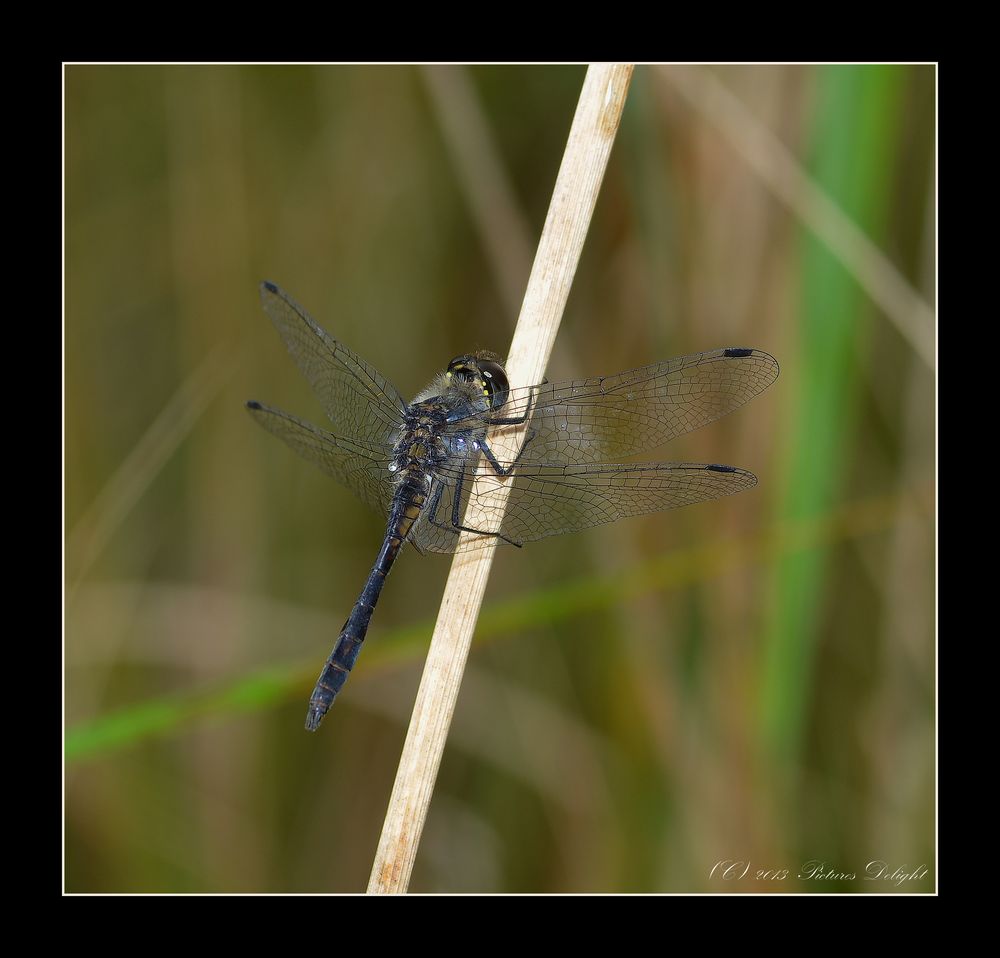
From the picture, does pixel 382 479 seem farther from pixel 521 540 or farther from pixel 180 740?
pixel 180 740

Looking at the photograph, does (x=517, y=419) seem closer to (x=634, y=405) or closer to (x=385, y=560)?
(x=634, y=405)

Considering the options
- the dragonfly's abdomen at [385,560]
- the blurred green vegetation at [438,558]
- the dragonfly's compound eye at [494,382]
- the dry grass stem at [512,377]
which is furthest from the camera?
the blurred green vegetation at [438,558]

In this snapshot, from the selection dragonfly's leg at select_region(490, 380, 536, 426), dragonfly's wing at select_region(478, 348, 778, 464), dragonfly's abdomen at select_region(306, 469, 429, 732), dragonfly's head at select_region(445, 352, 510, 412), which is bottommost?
dragonfly's abdomen at select_region(306, 469, 429, 732)

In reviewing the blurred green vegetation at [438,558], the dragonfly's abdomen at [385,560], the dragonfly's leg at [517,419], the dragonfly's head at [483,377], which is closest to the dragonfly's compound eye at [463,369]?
the dragonfly's head at [483,377]

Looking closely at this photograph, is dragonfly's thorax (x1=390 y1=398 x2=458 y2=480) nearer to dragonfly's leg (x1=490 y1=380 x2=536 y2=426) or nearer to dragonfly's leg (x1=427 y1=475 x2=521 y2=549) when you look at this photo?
dragonfly's leg (x1=427 y1=475 x2=521 y2=549)

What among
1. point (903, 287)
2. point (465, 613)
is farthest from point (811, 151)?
point (465, 613)

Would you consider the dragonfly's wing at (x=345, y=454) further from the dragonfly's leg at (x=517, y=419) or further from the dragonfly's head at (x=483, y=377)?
the dragonfly's leg at (x=517, y=419)

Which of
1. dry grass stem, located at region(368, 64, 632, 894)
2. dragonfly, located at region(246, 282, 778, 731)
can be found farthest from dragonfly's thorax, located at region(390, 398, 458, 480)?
dry grass stem, located at region(368, 64, 632, 894)
